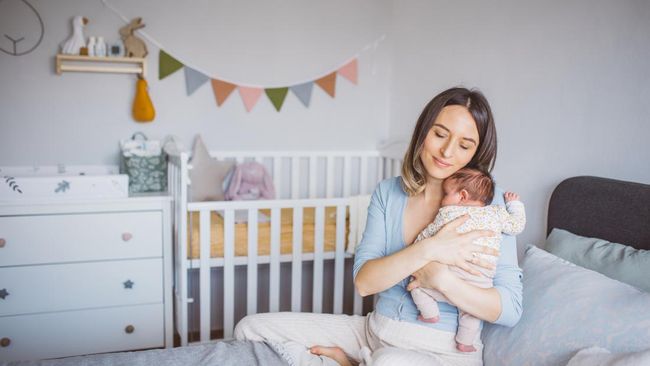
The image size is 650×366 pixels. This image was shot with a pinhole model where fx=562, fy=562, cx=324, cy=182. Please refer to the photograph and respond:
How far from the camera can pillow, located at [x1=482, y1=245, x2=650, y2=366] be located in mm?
1072

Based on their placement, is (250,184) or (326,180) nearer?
(250,184)

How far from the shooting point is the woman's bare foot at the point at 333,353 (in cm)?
147

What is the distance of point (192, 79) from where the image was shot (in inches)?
112

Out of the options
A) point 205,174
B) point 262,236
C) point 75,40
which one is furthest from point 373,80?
point 75,40

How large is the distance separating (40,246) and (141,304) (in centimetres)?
46

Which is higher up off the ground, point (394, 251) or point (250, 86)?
point (250, 86)

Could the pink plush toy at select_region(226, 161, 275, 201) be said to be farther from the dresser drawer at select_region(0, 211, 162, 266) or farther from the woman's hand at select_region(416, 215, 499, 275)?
the woman's hand at select_region(416, 215, 499, 275)

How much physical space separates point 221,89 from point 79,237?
1.07 meters

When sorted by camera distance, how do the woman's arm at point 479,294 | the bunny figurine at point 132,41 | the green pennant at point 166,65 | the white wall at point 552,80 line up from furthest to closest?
the green pennant at point 166,65
the bunny figurine at point 132,41
the white wall at point 552,80
the woman's arm at point 479,294

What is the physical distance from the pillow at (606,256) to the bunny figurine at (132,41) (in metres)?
2.04

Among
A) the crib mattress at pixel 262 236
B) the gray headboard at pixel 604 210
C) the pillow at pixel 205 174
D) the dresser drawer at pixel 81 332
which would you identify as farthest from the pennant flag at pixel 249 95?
the gray headboard at pixel 604 210

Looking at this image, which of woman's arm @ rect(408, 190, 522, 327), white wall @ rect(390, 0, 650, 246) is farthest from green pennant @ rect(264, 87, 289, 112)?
woman's arm @ rect(408, 190, 522, 327)

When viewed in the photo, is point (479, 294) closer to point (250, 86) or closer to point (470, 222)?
point (470, 222)

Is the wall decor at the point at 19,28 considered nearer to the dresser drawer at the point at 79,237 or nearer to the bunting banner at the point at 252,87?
the bunting banner at the point at 252,87
